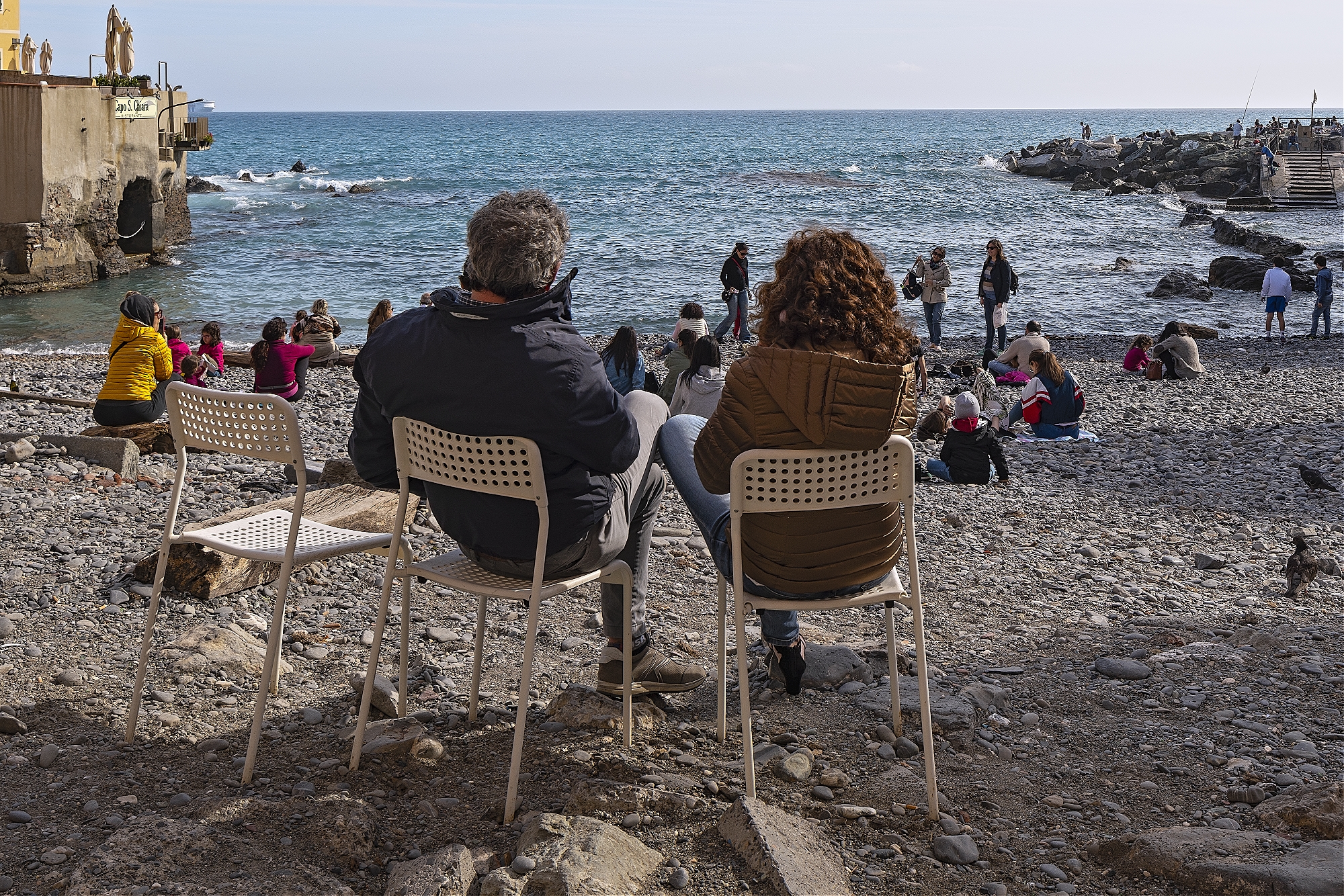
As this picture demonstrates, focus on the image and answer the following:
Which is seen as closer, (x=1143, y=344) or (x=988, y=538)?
(x=988, y=538)

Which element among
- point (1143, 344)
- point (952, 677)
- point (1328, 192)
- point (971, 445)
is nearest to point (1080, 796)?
point (952, 677)

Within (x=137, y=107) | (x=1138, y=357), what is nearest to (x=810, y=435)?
(x=1138, y=357)

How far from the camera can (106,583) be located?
4.84 meters

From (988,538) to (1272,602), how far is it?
173cm

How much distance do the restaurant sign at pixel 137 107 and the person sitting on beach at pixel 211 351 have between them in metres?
16.6

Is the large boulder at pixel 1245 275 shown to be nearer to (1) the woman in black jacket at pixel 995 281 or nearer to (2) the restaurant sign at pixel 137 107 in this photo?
(1) the woman in black jacket at pixel 995 281

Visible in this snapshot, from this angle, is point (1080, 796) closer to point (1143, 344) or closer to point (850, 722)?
point (850, 722)

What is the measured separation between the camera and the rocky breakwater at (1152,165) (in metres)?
51.7

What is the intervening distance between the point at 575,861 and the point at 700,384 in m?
6.15

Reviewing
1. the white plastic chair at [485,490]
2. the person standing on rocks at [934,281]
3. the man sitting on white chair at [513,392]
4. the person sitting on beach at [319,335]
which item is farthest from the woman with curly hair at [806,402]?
the person standing on rocks at [934,281]

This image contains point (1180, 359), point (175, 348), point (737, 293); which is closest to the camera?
point (175, 348)

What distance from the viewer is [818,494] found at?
302cm

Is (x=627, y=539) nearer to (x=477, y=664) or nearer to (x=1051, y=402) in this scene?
(x=477, y=664)

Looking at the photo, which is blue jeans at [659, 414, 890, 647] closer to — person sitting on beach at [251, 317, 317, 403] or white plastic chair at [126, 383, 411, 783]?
white plastic chair at [126, 383, 411, 783]
